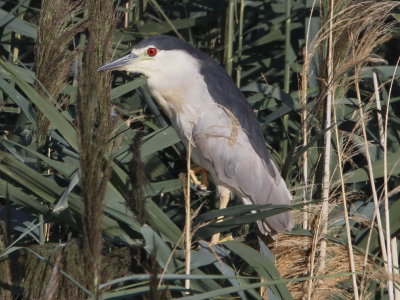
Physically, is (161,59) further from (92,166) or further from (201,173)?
(92,166)

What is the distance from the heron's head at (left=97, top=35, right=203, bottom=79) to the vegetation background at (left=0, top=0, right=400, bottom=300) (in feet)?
0.48

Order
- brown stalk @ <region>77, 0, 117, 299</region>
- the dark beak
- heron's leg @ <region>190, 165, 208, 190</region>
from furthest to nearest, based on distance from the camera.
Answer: heron's leg @ <region>190, 165, 208, 190</region> → the dark beak → brown stalk @ <region>77, 0, 117, 299</region>

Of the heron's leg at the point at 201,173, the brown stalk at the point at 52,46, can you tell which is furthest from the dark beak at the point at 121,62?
the brown stalk at the point at 52,46

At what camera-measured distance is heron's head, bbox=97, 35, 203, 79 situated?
389 centimetres

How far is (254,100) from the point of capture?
4070 millimetres

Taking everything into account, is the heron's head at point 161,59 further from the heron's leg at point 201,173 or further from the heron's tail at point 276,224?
the heron's tail at point 276,224

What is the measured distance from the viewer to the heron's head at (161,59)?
3891mm

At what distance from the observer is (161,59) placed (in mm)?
4066

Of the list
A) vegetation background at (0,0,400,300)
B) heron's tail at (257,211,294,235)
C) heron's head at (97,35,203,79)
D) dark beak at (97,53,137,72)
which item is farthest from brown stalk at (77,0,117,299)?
heron's head at (97,35,203,79)

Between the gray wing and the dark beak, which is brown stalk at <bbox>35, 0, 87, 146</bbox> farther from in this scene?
the gray wing

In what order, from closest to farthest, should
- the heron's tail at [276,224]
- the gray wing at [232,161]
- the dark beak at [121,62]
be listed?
the heron's tail at [276,224] → the dark beak at [121,62] → the gray wing at [232,161]

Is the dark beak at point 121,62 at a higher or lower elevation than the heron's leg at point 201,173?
higher

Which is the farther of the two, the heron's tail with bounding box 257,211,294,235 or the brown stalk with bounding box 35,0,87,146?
the heron's tail with bounding box 257,211,294,235

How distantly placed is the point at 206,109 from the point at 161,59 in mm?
305
